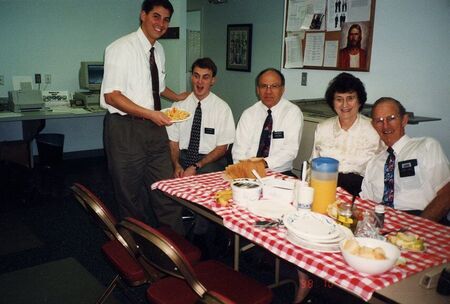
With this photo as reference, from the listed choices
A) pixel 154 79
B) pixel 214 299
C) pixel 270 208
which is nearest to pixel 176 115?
pixel 154 79

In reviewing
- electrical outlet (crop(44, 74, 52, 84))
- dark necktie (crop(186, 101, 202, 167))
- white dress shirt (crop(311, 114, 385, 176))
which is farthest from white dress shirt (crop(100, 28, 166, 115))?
electrical outlet (crop(44, 74, 52, 84))

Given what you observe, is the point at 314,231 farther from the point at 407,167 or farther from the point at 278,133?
the point at 278,133

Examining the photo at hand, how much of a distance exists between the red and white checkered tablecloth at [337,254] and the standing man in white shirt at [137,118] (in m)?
0.82

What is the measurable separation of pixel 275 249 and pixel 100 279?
153cm

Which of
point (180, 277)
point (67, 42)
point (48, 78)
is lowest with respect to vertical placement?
point (180, 277)

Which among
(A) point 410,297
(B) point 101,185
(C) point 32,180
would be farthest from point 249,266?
(C) point 32,180

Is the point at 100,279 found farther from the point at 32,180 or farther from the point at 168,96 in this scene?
the point at 32,180

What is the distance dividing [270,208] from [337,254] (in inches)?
16.3

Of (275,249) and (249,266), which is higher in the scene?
(275,249)

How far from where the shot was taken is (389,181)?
207 centimetres

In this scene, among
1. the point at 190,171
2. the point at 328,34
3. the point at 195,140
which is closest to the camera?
the point at 190,171

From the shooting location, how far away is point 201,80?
3.04 meters

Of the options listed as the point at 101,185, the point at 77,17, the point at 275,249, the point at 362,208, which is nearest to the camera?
the point at 275,249

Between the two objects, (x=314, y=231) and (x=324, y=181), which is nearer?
(x=314, y=231)
